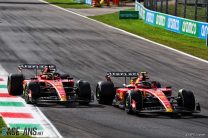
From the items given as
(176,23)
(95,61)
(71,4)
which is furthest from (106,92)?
(71,4)

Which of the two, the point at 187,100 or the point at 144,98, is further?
the point at 144,98

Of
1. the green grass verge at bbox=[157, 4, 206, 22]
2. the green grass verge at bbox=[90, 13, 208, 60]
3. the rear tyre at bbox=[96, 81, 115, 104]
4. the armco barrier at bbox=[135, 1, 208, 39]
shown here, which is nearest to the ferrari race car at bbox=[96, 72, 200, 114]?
the rear tyre at bbox=[96, 81, 115, 104]

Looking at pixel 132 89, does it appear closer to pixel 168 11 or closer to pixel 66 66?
pixel 66 66

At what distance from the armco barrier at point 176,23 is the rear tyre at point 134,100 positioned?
22652 millimetres

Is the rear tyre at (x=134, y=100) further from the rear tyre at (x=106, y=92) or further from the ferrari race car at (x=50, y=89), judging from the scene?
the ferrari race car at (x=50, y=89)

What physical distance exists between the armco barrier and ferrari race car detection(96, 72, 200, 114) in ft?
70.3

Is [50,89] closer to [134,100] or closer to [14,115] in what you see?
[14,115]

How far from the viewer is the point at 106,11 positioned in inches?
2736

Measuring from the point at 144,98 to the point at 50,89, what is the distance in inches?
129

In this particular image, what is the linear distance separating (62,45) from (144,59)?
7.14 m

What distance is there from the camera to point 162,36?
153 feet

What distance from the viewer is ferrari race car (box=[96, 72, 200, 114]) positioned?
19.5 m

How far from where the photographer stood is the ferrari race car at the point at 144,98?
19453mm

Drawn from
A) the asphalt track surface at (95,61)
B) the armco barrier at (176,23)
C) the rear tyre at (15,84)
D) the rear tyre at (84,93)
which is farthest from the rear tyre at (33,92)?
the armco barrier at (176,23)
